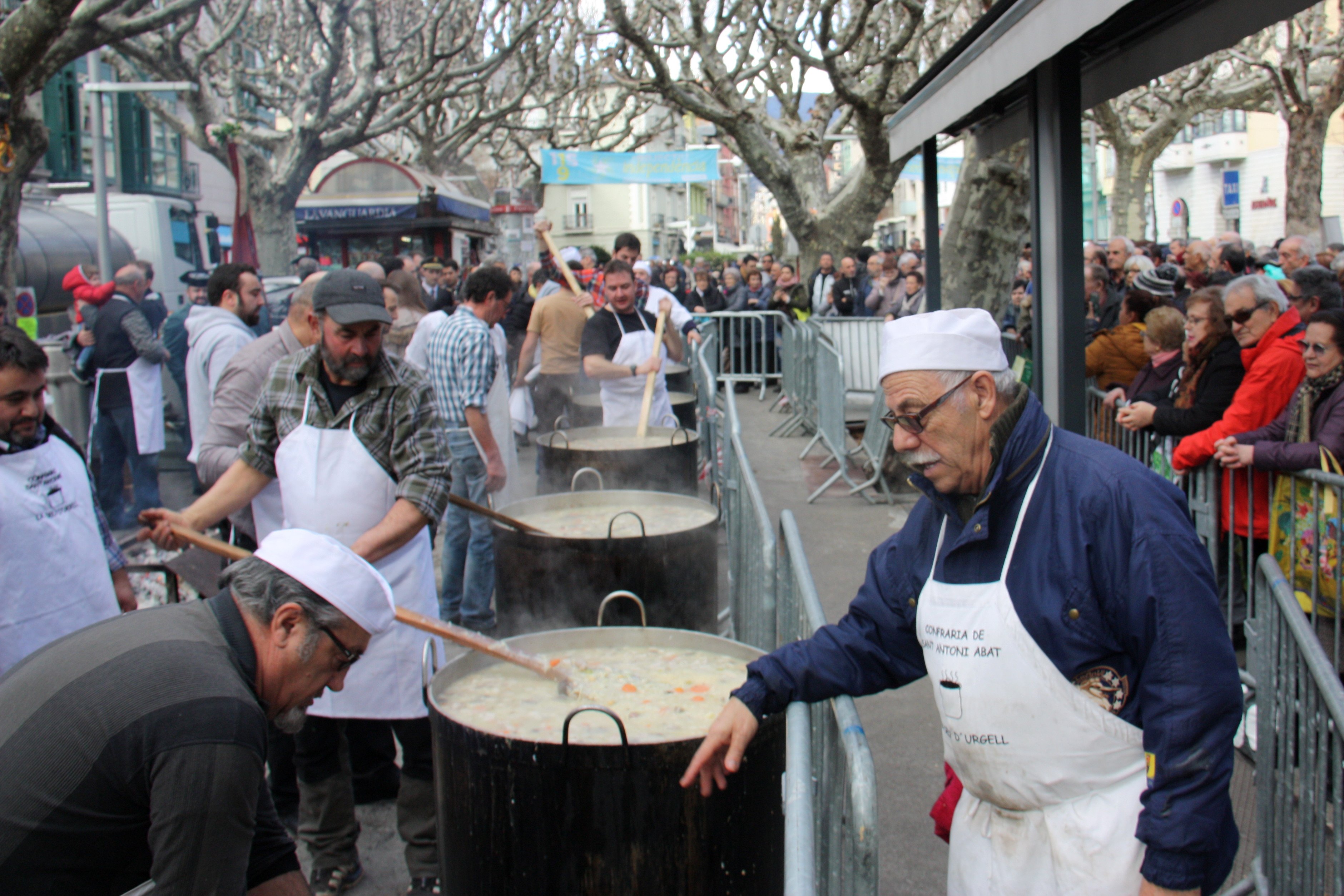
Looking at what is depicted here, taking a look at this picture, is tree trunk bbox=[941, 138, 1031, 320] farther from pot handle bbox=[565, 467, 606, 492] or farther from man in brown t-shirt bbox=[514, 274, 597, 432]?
pot handle bbox=[565, 467, 606, 492]

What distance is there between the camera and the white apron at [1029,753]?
2018 mm

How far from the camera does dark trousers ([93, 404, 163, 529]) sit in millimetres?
8891

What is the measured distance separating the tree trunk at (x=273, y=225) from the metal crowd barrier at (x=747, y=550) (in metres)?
16.9

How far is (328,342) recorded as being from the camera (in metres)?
3.58

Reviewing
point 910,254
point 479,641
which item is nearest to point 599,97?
point 910,254

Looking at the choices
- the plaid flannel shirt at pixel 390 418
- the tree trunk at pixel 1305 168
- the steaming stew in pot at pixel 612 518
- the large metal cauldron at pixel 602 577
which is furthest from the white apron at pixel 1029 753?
the tree trunk at pixel 1305 168

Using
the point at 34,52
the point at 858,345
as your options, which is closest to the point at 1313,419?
the point at 858,345

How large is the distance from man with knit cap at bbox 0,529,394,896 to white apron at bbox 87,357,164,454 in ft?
24.4

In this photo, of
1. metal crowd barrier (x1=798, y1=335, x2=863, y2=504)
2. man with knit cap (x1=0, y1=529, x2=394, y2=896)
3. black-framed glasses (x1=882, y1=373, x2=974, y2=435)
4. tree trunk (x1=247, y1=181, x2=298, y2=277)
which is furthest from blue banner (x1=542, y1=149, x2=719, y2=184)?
man with knit cap (x1=0, y1=529, x2=394, y2=896)

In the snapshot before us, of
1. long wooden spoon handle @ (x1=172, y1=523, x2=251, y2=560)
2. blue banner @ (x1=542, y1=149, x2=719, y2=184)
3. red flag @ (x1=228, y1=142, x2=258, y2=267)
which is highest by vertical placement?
blue banner @ (x1=542, y1=149, x2=719, y2=184)

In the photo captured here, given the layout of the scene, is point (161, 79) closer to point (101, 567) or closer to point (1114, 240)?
point (1114, 240)

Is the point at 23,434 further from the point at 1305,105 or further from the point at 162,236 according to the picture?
the point at 1305,105

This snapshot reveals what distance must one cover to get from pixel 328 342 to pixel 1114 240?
970 cm

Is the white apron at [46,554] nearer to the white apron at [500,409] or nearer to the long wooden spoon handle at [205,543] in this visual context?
the long wooden spoon handle at [205,543]
